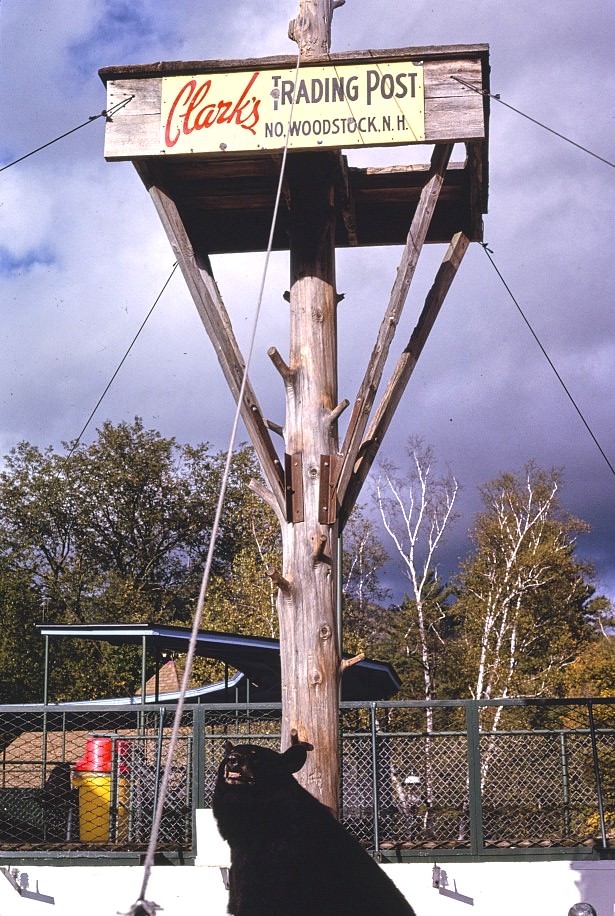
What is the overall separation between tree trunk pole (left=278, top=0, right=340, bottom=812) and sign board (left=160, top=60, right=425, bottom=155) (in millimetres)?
366

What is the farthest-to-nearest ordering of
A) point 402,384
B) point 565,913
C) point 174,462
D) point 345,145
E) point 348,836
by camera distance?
point 174,462
point 565,913
point 402,384
point 345,145
point 348,836

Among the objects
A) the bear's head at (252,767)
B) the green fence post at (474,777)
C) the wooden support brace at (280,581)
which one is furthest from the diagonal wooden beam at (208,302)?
the green fence post at (474,777)

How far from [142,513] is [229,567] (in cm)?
393

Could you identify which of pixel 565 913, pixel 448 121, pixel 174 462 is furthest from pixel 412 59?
pixel 174 462

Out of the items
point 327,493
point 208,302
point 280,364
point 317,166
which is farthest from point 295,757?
point 317,166

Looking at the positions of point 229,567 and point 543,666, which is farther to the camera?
point 229,567

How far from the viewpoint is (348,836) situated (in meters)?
4.51

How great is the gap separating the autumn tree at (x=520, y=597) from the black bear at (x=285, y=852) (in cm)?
2157

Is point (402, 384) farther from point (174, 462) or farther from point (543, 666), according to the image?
point (174, 462)

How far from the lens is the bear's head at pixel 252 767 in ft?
15.1

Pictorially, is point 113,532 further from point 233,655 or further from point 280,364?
point 280,364

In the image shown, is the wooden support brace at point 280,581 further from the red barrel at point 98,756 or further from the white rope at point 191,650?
the red barrel at point 98,756

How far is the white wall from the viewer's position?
824cm

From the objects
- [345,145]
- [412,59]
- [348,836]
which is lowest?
[348,836]
